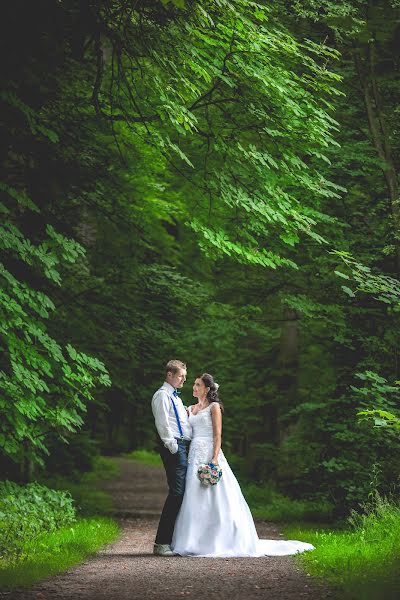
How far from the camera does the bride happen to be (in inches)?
370

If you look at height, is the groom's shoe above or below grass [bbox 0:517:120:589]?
above

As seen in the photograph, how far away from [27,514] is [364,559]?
4.66 m

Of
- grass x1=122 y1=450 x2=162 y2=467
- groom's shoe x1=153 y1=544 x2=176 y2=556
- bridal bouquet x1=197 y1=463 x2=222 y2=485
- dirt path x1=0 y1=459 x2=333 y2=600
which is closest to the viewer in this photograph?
dirt path x1=0 y1=459 x2=333 y2=600

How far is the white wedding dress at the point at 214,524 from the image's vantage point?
9.38 m

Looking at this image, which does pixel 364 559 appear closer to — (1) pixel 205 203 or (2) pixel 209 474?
(2) pixel 209 474

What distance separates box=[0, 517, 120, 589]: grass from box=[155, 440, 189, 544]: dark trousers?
0.93m

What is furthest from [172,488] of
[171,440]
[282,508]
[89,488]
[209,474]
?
[89,488]

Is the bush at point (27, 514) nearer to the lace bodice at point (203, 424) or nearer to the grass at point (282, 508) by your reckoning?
the lace bodice at point (203, 424)

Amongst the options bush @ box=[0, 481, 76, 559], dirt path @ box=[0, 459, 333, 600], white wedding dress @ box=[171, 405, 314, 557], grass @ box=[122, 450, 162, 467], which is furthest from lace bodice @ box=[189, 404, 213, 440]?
grass @ box=[122, 450, 162, 467]

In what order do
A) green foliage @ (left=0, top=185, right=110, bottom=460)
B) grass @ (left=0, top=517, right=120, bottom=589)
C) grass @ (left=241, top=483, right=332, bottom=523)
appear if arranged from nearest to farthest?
grass @ (left=0, top=517, right=120, bottom=589)
green foliage @ (left=0, top=185, right=110, bottom=460)
grass @ (left=241, top=483, right=332, bottom=523)

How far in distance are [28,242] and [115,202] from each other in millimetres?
4785

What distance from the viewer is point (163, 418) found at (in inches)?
374

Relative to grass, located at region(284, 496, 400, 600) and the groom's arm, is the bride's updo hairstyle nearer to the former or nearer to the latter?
the groom's arm

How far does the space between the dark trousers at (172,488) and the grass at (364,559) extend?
1.60 metres
